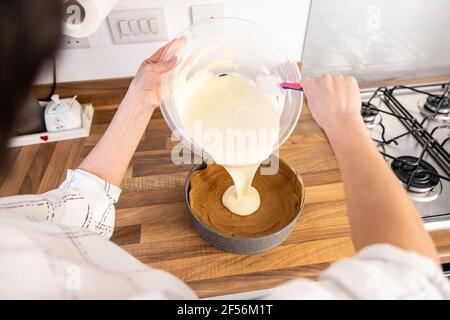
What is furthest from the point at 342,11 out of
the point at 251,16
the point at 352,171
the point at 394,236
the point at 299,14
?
the point at 394,236

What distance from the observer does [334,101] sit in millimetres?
551

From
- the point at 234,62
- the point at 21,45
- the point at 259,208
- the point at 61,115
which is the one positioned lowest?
the point at 259,208

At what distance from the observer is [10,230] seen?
349 millimetres

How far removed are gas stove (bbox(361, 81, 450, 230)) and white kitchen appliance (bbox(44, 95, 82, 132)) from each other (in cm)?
78

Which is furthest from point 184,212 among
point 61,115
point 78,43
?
point 78,43

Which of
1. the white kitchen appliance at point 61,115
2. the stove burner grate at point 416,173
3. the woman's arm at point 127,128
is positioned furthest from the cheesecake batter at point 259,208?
the white kitchen appliance at point 61,115

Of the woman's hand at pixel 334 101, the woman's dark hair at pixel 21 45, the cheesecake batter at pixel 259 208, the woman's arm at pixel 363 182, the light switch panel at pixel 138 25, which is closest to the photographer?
the woman's dark hair at pixel 21 45

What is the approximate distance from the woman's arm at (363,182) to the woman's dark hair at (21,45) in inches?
14.7

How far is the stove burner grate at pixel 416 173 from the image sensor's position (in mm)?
698

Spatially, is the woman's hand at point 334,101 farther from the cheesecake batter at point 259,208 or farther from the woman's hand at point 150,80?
the woman's hand at point 150,80

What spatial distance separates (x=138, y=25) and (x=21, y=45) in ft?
2.11

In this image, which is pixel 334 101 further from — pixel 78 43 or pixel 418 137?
pixel 78 43

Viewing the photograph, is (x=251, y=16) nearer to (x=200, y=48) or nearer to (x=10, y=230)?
(x=200, y=48)

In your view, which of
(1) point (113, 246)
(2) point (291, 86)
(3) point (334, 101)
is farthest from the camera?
(2) point (291, 86)
